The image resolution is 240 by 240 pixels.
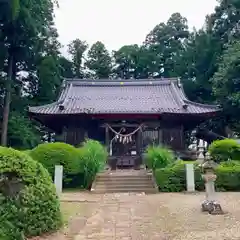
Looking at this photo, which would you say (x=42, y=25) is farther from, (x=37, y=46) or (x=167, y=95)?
(x=167, y=95)

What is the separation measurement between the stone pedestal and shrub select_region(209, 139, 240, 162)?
22.5 ft

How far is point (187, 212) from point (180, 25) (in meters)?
39.2

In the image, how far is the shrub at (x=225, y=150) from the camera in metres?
14.7

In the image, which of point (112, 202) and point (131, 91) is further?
point (131, 91)

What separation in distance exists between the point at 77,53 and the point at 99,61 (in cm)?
324

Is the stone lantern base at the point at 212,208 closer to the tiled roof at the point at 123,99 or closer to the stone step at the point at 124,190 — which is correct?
the stone step at the point at 124,190

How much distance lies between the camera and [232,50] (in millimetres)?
22078

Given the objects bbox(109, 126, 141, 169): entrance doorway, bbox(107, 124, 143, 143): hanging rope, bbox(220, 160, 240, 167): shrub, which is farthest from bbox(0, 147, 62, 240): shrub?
bbox(107, 124, 143, 143): hanging rope

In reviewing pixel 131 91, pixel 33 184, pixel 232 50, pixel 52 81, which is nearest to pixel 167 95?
pixel 131 91

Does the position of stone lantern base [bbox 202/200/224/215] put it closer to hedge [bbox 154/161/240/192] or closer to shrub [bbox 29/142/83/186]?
hedge [bbox 154/161/240/192]

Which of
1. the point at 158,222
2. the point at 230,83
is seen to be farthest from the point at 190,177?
the point at 230,83

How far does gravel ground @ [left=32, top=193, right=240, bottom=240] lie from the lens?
5.70 meters

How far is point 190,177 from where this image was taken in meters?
12.4

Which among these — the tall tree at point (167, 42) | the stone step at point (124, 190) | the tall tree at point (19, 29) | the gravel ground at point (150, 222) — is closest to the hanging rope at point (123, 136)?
the stone step at point (124, 190)
